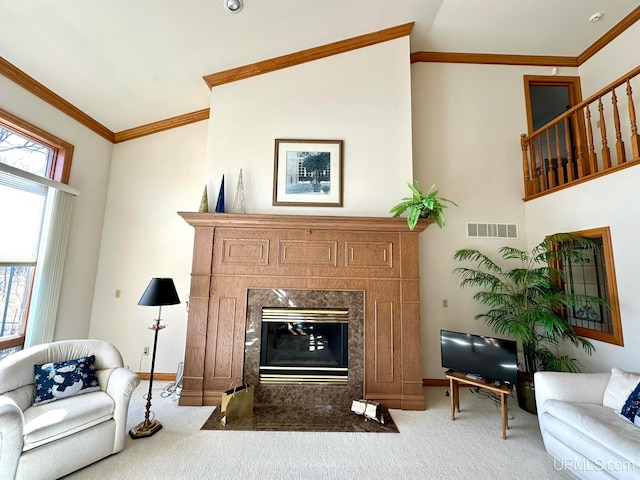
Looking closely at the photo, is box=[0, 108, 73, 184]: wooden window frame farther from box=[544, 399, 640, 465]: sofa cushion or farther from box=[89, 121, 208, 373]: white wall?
box=[544, 399, 640, 465]: sofa cushion

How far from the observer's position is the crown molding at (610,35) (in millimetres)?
3573

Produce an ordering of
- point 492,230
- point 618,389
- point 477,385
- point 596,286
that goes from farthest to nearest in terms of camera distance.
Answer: point 492,230, point 596,286, point 477,385, point 618,389

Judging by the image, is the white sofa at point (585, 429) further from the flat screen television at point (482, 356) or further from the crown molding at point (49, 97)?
the crown molding at point (49, 97)

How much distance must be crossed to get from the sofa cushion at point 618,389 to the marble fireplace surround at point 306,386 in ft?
6.86

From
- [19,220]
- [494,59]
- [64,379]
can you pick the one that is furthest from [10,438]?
[494,59]

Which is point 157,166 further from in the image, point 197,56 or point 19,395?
point 19,395

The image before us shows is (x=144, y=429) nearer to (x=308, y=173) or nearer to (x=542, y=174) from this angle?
(x=308, y=173)

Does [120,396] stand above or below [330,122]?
below

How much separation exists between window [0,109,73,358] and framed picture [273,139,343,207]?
8.75 feet

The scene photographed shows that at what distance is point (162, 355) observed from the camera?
12.4 ft

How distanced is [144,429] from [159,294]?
122cm

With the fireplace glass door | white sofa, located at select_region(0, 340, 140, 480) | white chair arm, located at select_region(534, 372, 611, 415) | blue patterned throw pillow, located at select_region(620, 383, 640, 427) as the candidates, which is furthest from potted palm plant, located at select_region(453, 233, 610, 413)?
white sofa, located at select_region(0, 340, 140, 480)

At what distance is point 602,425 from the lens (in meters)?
1.88

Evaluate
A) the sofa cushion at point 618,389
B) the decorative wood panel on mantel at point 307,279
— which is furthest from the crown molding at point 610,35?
the sofa cushion at point 618,389
